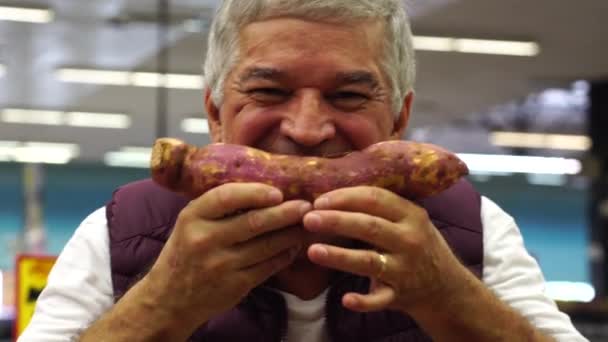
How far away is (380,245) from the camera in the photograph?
3.52 feet

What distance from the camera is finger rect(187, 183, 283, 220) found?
3.52ft

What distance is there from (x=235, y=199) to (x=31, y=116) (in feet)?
19.3

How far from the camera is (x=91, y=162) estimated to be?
7.26m

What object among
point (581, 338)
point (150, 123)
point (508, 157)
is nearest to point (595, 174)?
point (508, 157)

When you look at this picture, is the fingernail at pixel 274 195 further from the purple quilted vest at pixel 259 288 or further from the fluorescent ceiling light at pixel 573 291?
the fluorescent ceiling light at pixel 573 291

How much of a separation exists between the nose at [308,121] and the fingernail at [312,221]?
17cm

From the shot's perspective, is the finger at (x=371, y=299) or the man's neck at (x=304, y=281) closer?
the finger at (x=371, y=299)

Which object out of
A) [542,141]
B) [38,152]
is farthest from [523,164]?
[38,152]

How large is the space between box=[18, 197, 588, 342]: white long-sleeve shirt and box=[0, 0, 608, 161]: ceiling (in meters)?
4.39

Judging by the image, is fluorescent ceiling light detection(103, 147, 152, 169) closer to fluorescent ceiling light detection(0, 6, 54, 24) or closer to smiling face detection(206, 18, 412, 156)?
fluorescent ceiling light detection(0, 6, 54, 24)

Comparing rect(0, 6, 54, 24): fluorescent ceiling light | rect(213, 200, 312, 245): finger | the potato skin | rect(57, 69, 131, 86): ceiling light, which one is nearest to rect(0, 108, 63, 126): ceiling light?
rect(57, 69, 131, 86): ceiling light

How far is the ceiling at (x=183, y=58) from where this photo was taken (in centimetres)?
636

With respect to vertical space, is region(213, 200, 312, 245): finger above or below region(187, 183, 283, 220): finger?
below

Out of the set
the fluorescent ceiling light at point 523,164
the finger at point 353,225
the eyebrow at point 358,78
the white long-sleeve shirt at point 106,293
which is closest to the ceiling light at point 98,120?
the fluorescent ceiling light at point 523,164
